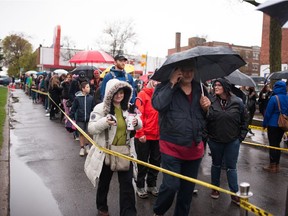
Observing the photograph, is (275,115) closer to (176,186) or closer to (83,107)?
(176,186)

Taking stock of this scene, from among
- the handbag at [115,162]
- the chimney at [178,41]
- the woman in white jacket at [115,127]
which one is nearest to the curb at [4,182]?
the woman in white jacket at [115,127]

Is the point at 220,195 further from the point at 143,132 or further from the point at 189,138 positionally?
the point at 189,138

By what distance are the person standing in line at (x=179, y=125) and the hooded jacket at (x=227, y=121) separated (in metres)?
1.21

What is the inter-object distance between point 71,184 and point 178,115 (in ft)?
9.94

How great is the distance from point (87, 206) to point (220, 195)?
2183 millimetres

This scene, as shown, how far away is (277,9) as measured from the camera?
102 inches

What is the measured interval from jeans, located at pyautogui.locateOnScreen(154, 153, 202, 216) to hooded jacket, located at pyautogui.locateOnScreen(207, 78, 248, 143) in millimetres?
1230

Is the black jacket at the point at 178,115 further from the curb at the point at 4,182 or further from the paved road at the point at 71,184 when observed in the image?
the curb at the point at 4,182

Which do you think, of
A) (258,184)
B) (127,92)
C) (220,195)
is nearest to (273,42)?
(258,184)

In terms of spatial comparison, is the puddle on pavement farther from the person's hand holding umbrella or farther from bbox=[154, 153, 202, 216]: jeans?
the person's hand holding umbrella

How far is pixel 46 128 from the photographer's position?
1183cm

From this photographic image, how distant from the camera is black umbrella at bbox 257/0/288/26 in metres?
2.50

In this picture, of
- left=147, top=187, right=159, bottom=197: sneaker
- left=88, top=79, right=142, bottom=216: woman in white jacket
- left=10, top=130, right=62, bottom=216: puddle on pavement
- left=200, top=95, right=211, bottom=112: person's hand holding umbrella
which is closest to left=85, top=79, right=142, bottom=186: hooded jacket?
left=88, top=79, right=142, bottom=216: woman in white jacket

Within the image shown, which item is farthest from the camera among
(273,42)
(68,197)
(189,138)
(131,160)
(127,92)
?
(273,42)
